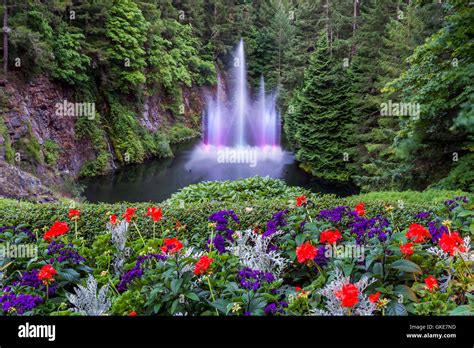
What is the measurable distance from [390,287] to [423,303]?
0.22m

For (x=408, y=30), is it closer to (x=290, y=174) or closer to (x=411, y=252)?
(x=290, y=174)

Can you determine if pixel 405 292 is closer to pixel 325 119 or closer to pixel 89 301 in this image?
pixel 89 301

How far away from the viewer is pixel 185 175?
54.6 ft

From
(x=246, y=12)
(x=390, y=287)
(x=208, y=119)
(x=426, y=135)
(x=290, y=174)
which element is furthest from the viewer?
(x=246, y=12)

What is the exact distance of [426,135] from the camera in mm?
7258

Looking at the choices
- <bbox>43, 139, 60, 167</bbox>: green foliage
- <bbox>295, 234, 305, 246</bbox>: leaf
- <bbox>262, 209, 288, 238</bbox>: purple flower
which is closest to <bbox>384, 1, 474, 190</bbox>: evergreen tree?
<bbox>262, 209, 288, 238</bbox>: purple flower

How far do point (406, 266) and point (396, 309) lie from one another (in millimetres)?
293

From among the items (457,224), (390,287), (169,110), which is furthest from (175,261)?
(169,110)

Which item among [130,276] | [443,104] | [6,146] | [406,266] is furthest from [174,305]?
[6,146]

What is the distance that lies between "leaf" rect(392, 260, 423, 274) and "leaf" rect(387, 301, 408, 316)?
220 mm

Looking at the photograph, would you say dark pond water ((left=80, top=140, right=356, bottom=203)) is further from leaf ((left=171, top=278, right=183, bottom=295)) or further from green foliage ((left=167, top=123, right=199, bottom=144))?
leaf ((left=171, top=278, right=183, bottom=295))

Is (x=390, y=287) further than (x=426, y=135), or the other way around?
(x=426, y=135)

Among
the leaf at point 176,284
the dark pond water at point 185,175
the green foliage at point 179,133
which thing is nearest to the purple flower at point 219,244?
the leaf at point 176,284

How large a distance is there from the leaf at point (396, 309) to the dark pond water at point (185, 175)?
11.8 metres
